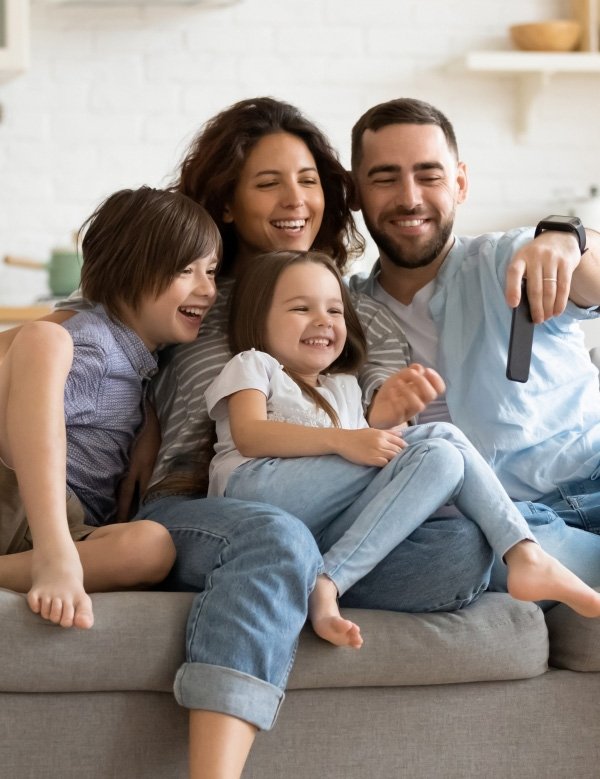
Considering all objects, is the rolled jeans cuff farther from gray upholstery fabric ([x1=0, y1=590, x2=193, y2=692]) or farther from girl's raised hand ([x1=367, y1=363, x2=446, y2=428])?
girl's raised hand ([x1=367, y1=363, x2=446, y2=428])

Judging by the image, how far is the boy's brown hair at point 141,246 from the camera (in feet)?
6.08

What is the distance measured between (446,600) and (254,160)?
921 mm

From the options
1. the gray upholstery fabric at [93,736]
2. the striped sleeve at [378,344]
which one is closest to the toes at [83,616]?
the gray upholstery fabric at [93,736]

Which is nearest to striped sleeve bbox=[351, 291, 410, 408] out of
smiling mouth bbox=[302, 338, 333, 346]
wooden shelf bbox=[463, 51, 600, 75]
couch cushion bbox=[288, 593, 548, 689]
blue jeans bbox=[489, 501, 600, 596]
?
smiling mouth bbox=[302, 338, 333, 346]

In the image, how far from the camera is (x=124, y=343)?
1833mm

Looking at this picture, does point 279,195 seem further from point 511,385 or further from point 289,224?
point 511,385

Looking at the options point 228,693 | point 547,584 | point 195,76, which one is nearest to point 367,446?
point 547,584

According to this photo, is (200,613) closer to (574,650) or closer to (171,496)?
(171,496)

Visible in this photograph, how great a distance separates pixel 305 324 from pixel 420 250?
0.39m

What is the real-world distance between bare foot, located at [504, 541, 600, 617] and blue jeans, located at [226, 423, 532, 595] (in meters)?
0.04

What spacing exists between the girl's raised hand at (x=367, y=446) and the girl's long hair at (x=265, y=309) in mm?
185

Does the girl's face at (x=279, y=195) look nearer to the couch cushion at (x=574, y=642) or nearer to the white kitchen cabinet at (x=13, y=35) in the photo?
the couch cushion at (x=574, y=642)

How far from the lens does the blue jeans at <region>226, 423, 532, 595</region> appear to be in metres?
1.54

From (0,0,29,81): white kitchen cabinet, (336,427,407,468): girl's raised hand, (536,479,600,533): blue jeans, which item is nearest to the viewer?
(336,427,407,468): girl's raised hand
